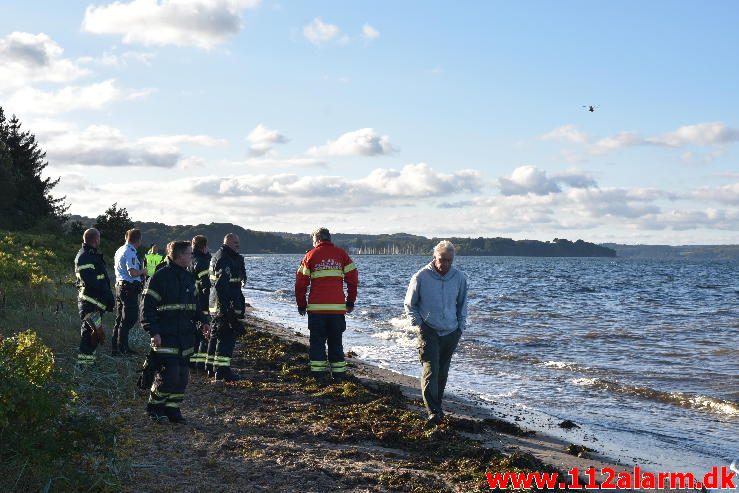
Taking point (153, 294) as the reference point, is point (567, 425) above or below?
below

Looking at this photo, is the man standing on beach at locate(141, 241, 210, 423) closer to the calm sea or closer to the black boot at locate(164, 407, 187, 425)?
the black boot at locate(164, 407, 187, 425)

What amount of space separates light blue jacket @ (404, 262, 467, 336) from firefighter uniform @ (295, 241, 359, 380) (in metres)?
2.04

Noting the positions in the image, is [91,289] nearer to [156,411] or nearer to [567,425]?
[156,411]

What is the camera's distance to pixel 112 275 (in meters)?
24.4

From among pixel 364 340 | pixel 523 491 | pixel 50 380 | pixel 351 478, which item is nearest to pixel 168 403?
pixel 50 380

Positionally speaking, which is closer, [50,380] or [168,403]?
[50,380]

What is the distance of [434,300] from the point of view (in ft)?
24.4

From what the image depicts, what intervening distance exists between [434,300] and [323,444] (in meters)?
1.99

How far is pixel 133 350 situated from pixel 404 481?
22.6 ft

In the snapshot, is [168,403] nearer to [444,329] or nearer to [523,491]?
[444,329]

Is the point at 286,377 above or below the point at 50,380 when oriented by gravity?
below

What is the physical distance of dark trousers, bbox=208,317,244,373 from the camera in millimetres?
9516

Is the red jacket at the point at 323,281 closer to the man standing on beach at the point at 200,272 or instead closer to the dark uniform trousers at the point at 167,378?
the man standing on beach at the point at 200,272

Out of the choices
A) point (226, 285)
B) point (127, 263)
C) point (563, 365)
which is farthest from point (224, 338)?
point (563, 365)
